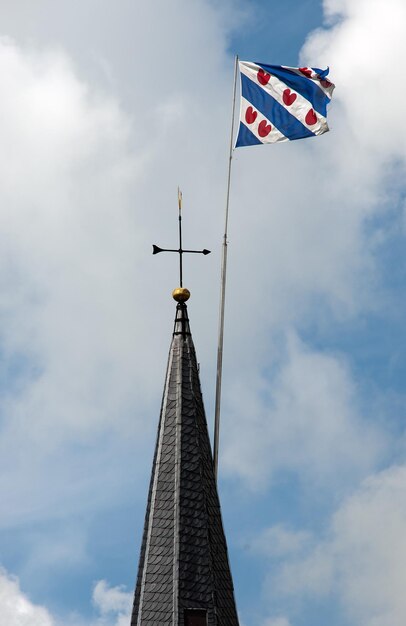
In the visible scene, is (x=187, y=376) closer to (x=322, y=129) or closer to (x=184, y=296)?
(x=184, y=296)

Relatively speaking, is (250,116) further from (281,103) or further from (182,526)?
(182,526)

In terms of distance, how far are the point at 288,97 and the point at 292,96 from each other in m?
0.17

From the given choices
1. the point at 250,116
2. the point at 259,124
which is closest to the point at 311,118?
the point at 259,124

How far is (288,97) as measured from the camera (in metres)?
63.0

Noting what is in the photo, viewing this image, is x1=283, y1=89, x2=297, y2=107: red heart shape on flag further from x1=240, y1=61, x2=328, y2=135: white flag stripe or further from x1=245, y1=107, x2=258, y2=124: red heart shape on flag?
x1=245, y1=107, x2=258, y2=124: red heart shape on flag

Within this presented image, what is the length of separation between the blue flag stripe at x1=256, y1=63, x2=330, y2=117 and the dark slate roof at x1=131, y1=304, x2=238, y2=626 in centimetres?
1163

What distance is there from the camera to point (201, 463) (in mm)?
57844

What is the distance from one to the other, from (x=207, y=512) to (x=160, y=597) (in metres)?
3.94

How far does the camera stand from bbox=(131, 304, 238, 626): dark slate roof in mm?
54312

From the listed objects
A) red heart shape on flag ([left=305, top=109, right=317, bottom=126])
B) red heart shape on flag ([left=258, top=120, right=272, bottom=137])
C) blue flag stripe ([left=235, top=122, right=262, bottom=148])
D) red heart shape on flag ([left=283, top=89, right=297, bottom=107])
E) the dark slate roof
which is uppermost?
red heart shape on flag ([left=283, top=89, right=297, bottom=107])

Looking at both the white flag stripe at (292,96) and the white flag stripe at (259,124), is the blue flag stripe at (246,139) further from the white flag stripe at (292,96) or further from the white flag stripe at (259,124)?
the white flag stripe at (292,96)

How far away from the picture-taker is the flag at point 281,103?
62281 mm

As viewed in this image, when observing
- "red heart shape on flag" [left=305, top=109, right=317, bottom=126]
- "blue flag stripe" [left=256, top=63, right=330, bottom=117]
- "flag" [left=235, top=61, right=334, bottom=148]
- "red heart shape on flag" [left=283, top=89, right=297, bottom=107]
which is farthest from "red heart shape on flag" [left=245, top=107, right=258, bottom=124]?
"red heart shape on flag" [left=305, top=109, right=317, bottom=126]

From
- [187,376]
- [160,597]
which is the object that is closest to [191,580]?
A: [160,597]
